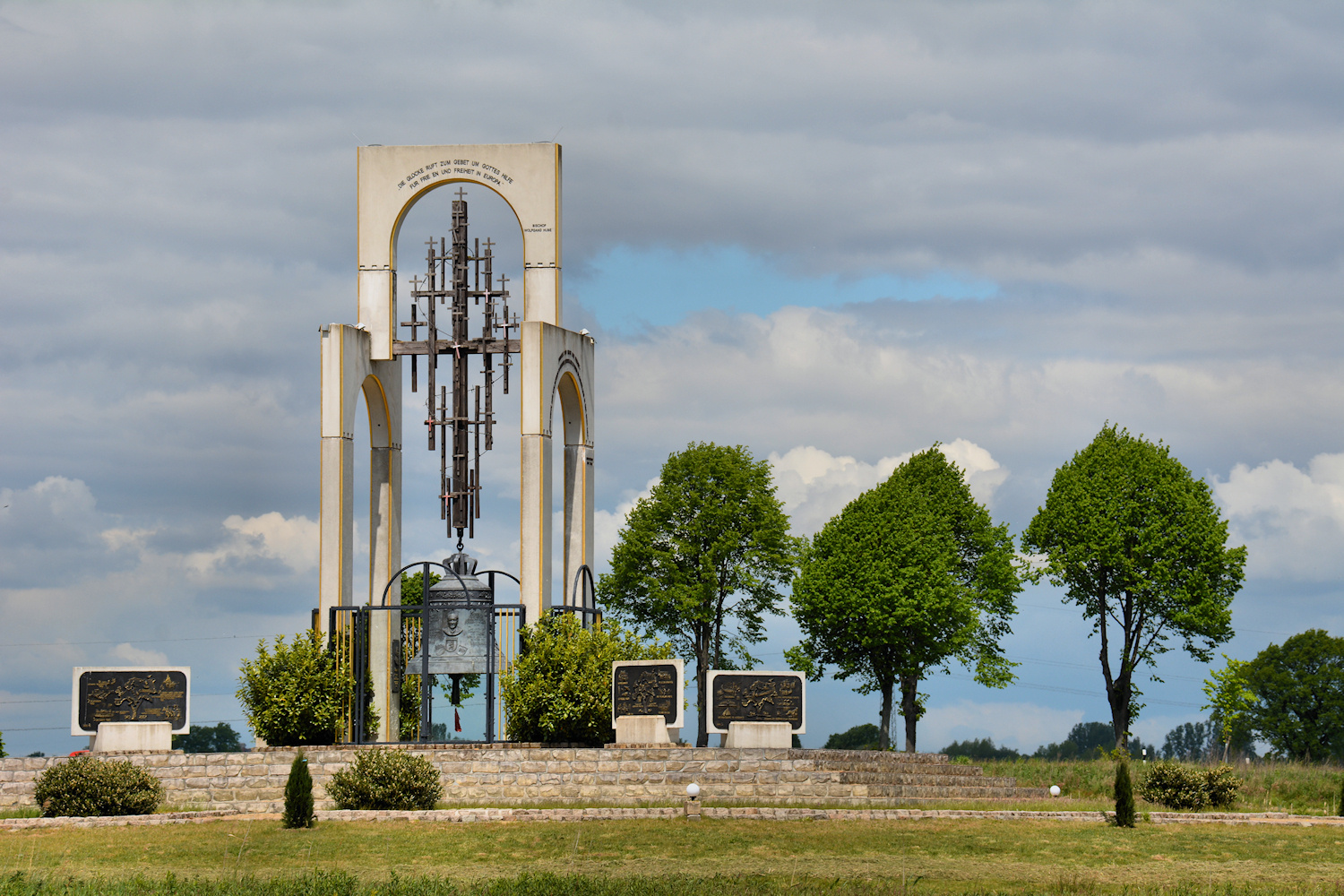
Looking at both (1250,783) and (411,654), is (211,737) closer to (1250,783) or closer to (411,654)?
(411,654)

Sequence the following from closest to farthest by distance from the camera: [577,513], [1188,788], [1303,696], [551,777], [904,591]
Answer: [551,777], [1188,788], [577,513], [904,591], [1303,696]

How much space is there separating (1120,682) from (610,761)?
2419 centimetres

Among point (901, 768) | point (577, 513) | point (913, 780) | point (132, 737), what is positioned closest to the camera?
point (913, 780)

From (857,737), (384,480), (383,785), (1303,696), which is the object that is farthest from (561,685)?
(1303,696)

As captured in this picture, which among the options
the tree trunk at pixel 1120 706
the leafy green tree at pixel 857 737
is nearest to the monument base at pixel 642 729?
the tree trunk at pixel 1120 706

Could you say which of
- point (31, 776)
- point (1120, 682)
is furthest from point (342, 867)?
point (1120, 682)

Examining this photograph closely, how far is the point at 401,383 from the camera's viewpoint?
31156 mm

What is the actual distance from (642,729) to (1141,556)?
76.3 ft

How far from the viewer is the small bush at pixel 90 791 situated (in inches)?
811

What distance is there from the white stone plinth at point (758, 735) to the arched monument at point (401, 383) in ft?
15.3

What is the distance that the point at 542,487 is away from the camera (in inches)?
1067

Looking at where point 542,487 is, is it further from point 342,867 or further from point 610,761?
point 342,867

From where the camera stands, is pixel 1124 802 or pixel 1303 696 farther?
pixel 1303 696

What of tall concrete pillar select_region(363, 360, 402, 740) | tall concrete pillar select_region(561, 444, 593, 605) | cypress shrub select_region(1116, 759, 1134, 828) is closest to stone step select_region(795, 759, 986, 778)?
cypress shrub select_region(1116, 759, 1134, 828)
